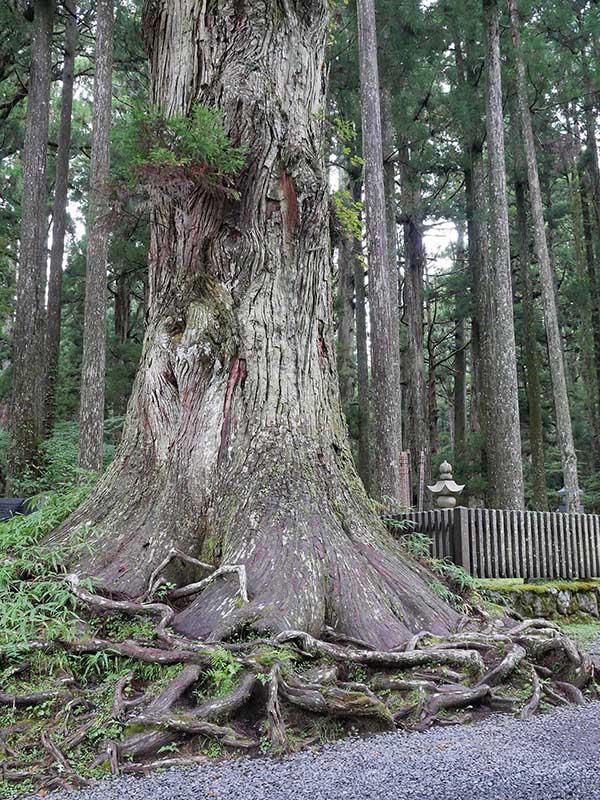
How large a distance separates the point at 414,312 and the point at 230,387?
1618cm

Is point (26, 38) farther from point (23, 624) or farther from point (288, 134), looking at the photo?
point (23, 624)

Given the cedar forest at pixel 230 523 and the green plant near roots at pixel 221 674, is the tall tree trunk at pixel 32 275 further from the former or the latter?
the green plant near roots at pixel 221 674

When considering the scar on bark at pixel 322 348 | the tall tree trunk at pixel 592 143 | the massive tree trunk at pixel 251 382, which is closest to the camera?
the massive tree trunk at pixel 251 382

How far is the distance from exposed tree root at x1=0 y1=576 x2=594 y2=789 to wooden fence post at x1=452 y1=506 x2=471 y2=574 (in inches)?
123

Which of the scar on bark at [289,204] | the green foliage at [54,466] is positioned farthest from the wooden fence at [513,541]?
the green foliage at [54,466]

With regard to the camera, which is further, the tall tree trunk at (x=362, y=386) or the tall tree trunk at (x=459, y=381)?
the tall tree trunk at (x=459, y=381)

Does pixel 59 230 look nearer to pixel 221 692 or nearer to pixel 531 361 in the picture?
pixel 531 361

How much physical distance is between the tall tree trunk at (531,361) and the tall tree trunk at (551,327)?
232 centimetres

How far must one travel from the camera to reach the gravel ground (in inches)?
85.4

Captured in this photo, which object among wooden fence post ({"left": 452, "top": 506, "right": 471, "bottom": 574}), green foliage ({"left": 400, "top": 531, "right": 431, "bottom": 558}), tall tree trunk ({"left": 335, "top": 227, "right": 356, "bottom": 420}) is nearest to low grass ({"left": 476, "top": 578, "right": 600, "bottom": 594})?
wooden fence post ({"left": 452, "top": 506, "right": 471, "bottom": 574})

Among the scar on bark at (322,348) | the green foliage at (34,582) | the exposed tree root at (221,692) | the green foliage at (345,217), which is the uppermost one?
the green foliage at (345,217)

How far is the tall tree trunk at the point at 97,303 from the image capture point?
399 inches

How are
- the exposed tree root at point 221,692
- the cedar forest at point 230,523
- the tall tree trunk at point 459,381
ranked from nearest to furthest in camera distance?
the exposed tree root at point 221,692 → the cedar forest at point 230,523 → the tall tree trunk at point 459,381

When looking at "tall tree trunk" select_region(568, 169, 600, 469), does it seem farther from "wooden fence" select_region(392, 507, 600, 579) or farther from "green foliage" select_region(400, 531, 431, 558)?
"green foliage" select_region(400, 531, 431, 558)
